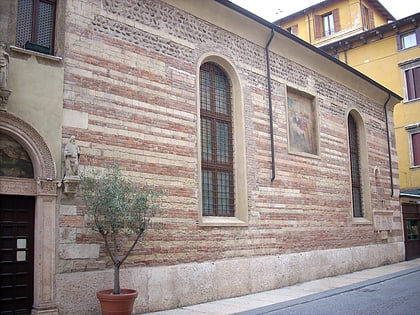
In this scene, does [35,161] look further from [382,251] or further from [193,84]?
[382,251]

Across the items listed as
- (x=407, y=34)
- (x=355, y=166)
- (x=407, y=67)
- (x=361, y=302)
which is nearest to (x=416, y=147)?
(x=407, y=67)

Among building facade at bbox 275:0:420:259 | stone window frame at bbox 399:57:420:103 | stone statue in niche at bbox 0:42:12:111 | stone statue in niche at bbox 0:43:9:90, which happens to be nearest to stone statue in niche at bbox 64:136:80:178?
stone statue in niche at bbox 0:42:12:111

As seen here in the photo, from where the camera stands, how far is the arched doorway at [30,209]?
25.2 feet

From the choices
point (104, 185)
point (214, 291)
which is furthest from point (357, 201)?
point (104, 185)

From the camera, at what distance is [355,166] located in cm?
1800

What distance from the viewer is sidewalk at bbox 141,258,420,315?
371 inches

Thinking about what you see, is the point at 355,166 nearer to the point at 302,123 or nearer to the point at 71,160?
the point at 302,123

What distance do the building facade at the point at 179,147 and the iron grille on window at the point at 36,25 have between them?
0.08ft

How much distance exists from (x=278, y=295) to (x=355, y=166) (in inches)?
328

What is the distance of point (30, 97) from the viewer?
8008 mm

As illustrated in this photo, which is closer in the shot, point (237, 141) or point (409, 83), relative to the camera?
point (237, 141)

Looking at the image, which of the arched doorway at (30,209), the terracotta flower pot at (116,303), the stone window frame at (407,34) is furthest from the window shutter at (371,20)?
the terracotta flower pot at (116,303)

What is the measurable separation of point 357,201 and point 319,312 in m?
9.51

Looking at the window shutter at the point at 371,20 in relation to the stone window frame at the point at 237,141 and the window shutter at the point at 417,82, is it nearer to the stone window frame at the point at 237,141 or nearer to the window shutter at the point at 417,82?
the window shutter at the point at 417,82
